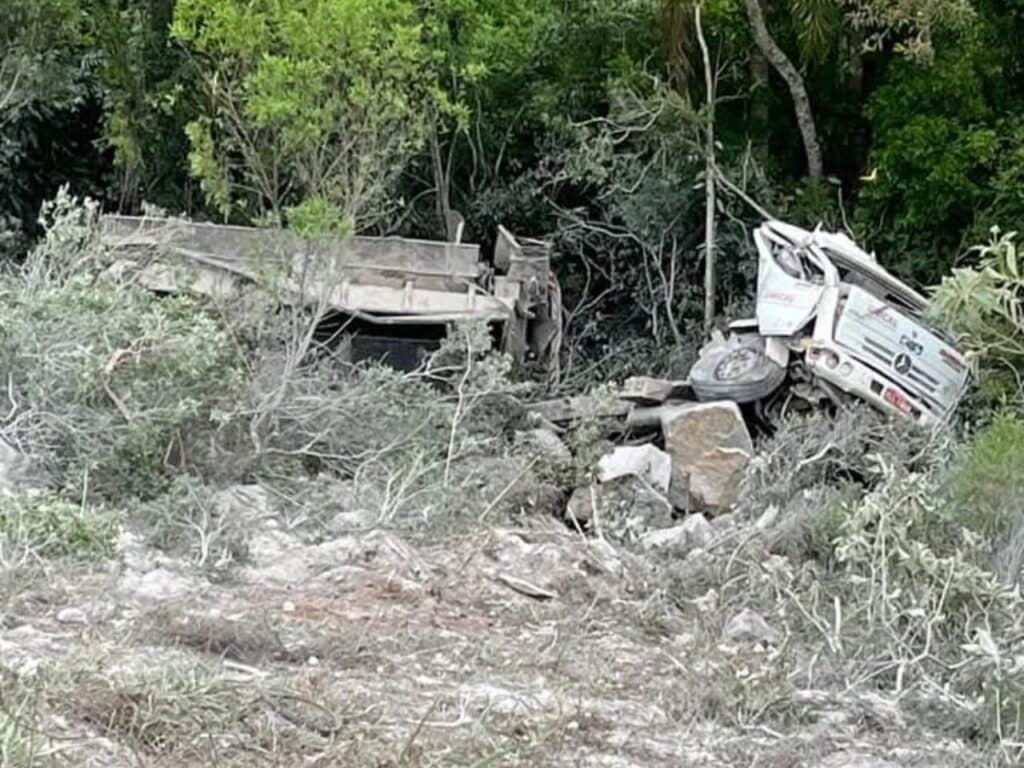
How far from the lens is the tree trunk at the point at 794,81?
42.8ft

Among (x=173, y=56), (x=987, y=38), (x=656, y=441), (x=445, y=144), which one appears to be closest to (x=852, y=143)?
(x=987, y=38)

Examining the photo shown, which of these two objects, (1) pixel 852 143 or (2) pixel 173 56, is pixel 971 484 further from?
(2) pixel 173 56

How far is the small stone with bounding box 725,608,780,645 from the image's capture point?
6.34m

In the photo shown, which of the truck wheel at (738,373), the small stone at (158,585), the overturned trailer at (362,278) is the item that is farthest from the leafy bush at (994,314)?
the small stone at (158,585)

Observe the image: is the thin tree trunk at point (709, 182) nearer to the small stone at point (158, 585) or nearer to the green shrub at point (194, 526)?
the green shrub at point (194, 526)

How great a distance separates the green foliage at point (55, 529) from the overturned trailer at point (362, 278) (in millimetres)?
2993

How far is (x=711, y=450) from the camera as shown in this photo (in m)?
9.43

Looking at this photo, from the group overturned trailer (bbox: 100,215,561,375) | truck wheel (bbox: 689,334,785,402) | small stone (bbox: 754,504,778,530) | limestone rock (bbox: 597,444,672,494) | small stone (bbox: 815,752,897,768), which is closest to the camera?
small stone (bbox: 815,752,897,768)

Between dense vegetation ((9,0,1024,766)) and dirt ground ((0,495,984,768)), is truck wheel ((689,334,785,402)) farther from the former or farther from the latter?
dirt ground ((0,495,984,768))

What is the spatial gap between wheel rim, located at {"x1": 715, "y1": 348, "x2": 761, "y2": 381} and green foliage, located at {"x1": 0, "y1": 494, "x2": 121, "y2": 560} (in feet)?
16.3

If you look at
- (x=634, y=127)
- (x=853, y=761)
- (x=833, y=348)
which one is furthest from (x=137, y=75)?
(x=853, y=761)

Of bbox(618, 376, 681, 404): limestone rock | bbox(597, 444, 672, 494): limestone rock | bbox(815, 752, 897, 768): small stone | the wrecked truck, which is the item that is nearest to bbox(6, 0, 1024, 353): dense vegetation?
bbox(618, 376, 681, 404): limestone rock

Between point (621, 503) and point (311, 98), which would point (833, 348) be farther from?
point (311, 98)

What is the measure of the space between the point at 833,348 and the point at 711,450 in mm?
1109
